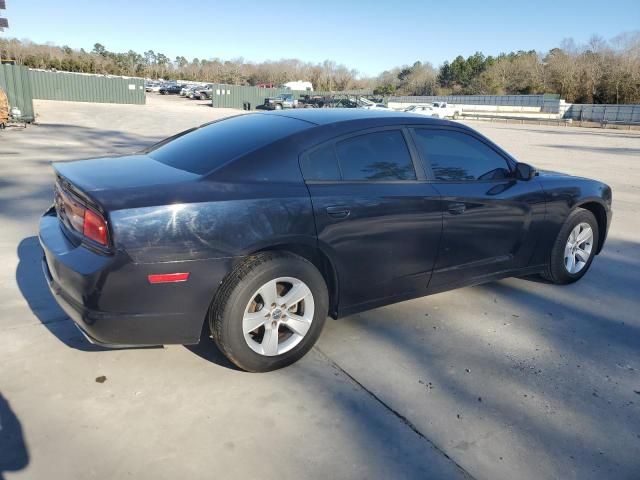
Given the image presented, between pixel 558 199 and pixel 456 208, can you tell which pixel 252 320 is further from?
pixel 558 199

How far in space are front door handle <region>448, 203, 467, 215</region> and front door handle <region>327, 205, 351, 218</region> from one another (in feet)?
3.00

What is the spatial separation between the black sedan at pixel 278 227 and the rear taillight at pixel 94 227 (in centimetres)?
1

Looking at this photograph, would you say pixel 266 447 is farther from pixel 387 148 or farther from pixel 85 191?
pixel 387 148

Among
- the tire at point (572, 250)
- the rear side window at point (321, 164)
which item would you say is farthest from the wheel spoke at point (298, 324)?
the tire at point (572, 250)

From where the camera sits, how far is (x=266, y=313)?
2.96 meters

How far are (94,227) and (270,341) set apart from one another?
119 cm

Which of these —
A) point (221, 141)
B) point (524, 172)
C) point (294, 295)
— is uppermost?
point (221, 141)

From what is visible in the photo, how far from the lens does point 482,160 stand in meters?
4.05

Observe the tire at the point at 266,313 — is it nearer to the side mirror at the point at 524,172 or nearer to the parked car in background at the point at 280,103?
the side mirror at the point at 524,172

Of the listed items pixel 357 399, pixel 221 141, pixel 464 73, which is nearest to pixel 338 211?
pixel 221 141

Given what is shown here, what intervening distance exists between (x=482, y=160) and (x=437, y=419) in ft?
7.29

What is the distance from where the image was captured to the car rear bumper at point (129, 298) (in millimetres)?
2551

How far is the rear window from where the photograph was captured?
3.11 metres

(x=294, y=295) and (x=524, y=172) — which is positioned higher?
(x=524, y=172)
